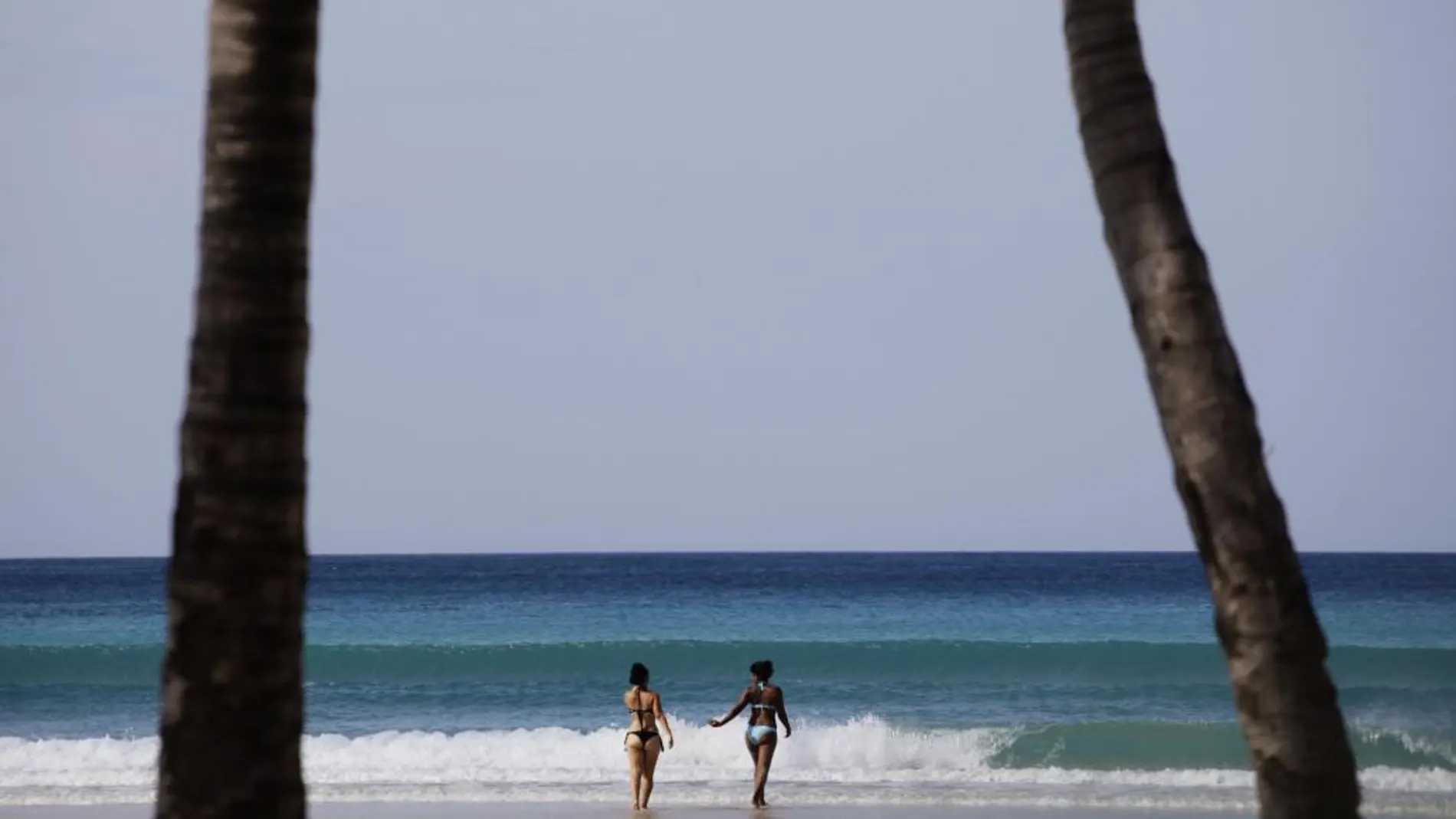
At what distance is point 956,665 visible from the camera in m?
37.6

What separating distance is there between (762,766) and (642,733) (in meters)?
1.33

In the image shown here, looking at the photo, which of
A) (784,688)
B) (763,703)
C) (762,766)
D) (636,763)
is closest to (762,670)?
(763,703)

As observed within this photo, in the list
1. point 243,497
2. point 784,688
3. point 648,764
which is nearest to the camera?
point 243,497

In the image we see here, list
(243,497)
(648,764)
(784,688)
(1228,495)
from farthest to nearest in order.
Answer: (784,688) → (648,764) → (1228,495) → (243,497)

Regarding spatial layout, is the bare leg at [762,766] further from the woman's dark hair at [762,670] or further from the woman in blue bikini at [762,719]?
the woman's dark hair at [762,670]

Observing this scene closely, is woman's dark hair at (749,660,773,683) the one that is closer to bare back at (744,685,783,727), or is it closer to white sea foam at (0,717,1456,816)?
bare back at (744,685,783,727)

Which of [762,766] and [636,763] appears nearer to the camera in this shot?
[636,763]

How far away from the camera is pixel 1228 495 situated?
5.25 m

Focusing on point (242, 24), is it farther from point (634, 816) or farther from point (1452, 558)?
point (1452, 558)

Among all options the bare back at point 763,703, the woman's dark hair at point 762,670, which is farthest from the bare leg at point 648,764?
the woman's dark hair at point 762,670

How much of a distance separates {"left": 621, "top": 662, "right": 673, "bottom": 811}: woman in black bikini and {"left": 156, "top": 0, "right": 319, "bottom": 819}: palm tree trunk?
12.0 metres

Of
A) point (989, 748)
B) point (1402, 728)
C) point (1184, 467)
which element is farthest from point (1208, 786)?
point (1184, 467)

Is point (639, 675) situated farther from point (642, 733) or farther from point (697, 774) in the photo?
point (697, 774)

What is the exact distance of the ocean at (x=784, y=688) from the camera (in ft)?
66.5
